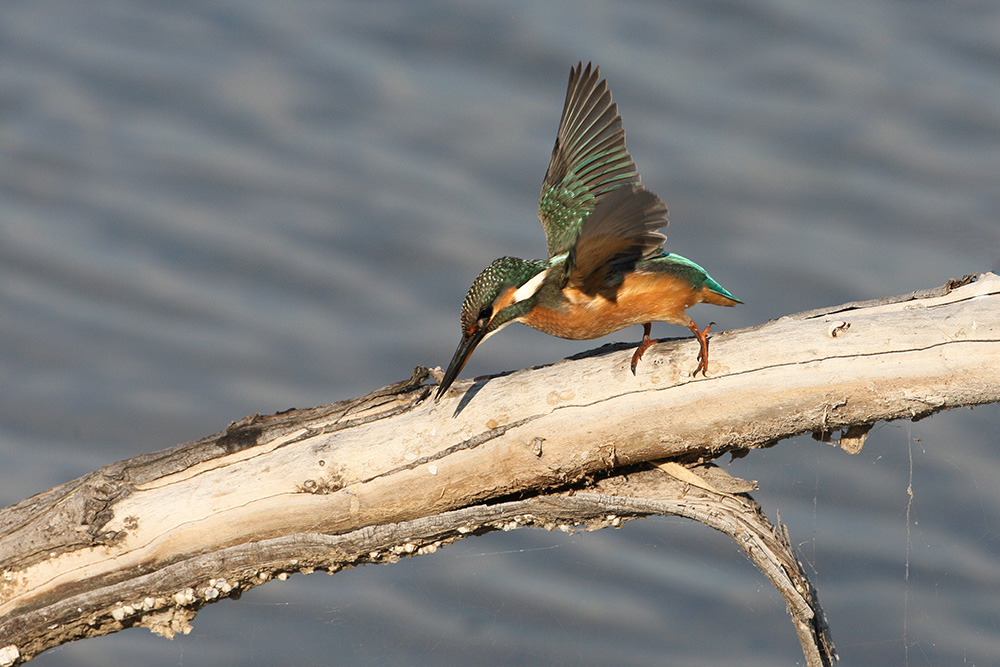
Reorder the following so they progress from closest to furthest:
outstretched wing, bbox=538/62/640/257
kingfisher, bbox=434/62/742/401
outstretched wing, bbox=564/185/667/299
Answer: outstretched wing, bbox=564/185/667/299, kingfisher, bbox=434/62/742/401, outstretched wing, bbox=538/62/640/257

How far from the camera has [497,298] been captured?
2707mm

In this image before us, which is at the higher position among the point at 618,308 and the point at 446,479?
the point at 618,308

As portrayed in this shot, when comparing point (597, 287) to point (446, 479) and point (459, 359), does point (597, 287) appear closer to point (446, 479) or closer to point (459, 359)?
point (459, 359)

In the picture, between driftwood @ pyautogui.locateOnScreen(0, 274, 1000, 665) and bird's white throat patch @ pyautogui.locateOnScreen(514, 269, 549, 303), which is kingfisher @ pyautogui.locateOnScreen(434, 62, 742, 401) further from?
driftwood @ pyautogui.locateOnScreen(0, 274, 1000, 665)

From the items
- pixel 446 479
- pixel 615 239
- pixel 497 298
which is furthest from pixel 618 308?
pixel 446 479

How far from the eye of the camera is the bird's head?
2.69m

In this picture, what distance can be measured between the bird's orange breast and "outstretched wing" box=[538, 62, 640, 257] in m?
0.27

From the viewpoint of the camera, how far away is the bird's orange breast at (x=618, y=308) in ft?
8.93

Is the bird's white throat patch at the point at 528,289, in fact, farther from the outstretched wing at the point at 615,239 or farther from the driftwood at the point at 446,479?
the driftwood at the point at 446,479

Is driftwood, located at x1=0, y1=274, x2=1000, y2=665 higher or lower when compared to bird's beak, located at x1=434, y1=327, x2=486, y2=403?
lower

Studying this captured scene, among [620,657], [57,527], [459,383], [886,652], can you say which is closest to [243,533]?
[57,527]

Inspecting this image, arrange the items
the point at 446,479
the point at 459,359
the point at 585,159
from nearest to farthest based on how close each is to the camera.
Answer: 1. the point at 446,479
2. the point at 459,359
3. the point at 585,159

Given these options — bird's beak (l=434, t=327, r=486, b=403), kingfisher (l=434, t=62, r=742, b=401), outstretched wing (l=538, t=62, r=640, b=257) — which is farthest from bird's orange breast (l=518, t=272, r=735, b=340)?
outstretched wing (l=538, t=62, r=640, b=257)

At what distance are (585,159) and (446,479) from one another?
106cm
